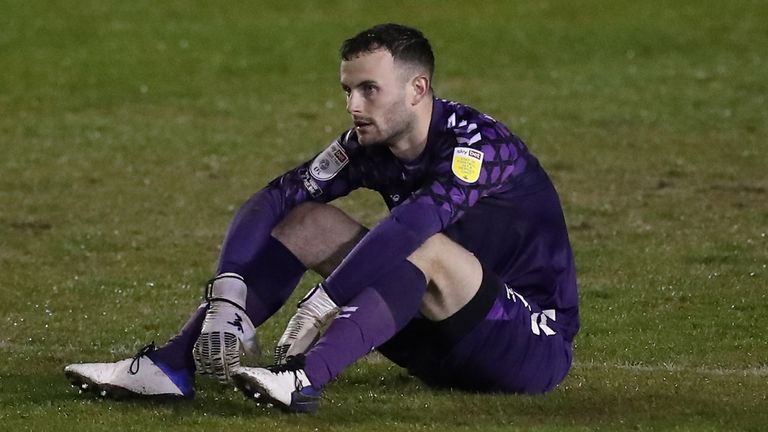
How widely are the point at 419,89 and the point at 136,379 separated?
6.11 ft

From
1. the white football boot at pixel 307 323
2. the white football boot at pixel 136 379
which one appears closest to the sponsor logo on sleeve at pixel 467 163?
the white football boot at pixel 307 323

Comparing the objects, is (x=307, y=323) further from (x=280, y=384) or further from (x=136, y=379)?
(x=136, y=379)

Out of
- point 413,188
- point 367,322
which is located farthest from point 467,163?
point 367,322

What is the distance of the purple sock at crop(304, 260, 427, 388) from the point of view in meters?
7.05

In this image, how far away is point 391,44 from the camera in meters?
7.74

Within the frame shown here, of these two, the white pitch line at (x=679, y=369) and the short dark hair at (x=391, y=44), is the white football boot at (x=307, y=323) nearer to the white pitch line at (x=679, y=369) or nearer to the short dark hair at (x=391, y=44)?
the short dark hair at (x=391, y=44)

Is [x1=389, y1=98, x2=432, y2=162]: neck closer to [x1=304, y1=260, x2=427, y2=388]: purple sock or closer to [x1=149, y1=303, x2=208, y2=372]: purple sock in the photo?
[x1=304, y1=260, x2=427, y2=388]: purple sock

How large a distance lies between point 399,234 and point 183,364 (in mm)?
1221

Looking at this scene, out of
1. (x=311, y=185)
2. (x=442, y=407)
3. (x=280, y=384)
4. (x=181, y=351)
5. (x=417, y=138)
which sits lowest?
(x=442, y=407)

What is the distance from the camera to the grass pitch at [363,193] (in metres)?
7.89

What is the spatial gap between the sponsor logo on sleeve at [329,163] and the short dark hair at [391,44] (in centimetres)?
57

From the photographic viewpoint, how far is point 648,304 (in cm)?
1091

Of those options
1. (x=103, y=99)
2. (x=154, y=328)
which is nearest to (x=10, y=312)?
(x=154, y=328)

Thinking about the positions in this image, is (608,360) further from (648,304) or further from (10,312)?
(10,312)
